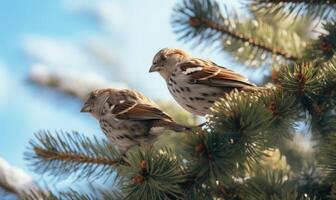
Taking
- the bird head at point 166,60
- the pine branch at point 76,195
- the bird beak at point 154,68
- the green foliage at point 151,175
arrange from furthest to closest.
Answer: the bird beak at point 154,68 < the bird head at point 166,60 < the pine branch at point 76,195 < the green foliage at point 151,175

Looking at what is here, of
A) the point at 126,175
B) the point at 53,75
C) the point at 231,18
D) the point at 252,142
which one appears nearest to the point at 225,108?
the point at 252,142

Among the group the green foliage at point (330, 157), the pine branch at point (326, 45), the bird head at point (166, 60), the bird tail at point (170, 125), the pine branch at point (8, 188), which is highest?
the pine branch at point (8, 188)

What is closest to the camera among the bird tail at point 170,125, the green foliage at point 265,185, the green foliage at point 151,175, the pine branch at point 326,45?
the green foliage at point 151,175

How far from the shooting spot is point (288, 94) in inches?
133

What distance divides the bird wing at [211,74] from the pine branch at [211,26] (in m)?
0.20

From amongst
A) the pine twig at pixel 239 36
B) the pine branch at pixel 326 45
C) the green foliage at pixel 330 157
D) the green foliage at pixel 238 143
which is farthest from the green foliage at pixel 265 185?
the pine twig at pixel 239 36

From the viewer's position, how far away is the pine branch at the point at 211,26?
15.7ft

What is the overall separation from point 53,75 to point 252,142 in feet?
11.6

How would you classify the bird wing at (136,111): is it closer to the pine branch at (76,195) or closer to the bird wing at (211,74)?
the bird wing at (211,74)

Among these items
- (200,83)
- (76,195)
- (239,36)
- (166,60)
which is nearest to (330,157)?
(76,195)

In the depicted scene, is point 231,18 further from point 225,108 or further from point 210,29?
point 225,108

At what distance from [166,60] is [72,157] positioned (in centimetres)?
185

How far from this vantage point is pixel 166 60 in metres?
5.53

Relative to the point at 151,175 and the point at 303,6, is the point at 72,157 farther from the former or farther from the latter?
the point at 303,6
